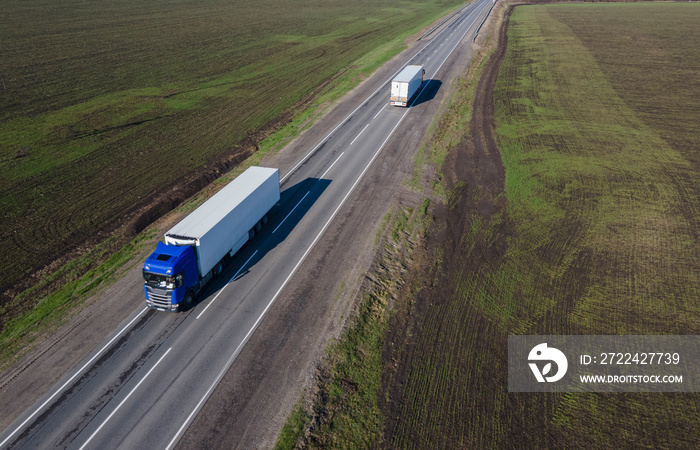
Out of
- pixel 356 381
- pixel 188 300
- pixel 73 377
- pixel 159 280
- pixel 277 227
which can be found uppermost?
pixel 159 280

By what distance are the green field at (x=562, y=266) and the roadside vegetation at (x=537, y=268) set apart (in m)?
0.09

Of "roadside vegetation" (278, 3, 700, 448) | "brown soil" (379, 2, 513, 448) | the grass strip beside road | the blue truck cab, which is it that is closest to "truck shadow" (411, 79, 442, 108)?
"roadside vegetation" (278, 3, 700, 448)

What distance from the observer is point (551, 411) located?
59.1 ft

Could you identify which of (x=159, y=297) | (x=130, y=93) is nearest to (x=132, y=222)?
(x=159, y=297)

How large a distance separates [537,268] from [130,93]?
181 feet

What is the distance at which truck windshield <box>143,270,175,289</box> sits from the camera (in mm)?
21634

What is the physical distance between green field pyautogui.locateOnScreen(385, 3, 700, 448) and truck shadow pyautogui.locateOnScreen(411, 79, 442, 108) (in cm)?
860

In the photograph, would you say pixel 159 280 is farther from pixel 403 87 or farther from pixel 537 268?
pixel 403 87

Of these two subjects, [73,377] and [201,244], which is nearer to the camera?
[73,377]

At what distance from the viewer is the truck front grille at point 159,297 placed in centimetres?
2203

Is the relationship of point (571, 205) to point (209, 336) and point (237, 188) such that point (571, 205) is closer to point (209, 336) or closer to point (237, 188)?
point (237, 188)

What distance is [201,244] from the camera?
22.9m

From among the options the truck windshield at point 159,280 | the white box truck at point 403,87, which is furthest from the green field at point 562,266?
the truck windshield at point 159,280

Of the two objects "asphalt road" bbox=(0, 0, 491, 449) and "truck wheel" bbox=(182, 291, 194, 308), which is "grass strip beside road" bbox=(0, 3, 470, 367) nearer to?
"asphalt road" bbox=(0, 0, 491, 449)
